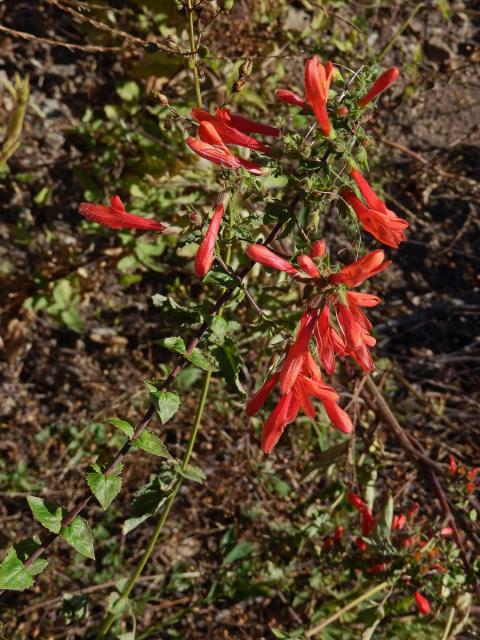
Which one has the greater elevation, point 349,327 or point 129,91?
point 129,91

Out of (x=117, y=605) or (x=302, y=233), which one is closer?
(x=302, y=233)

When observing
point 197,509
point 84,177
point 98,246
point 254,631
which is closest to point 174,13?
point 84,177

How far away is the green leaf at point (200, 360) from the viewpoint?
1.61m

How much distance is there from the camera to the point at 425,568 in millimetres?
2404

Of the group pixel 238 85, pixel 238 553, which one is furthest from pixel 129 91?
pixel 238 553

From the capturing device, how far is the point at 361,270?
142cm

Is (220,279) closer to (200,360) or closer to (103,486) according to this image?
(200,360)

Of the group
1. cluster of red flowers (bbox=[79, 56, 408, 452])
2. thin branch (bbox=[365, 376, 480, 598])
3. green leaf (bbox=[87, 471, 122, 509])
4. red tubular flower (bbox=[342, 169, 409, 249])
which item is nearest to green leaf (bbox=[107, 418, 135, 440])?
green leaf (bbox=[87, 471, 122, 509])

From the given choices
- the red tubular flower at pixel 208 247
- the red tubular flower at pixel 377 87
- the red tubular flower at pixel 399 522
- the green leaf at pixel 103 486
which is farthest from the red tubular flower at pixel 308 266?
the red tubular flower at pixel 399 522

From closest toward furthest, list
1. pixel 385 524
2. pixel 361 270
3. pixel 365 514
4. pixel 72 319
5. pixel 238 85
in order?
pixel 361 270 → pixel 238 85 → pixel 385 524 → pixel 365 514 → pixel 72 319

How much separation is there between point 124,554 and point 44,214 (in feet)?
6.18

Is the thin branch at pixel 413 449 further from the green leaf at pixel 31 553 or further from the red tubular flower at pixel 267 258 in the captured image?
the green leaf at pixel 31 553

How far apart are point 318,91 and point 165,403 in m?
0.82

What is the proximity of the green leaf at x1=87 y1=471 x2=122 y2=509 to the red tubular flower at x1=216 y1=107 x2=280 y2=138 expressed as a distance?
37.9 inches
